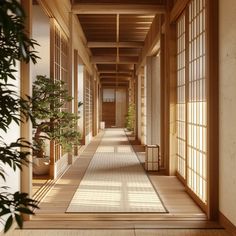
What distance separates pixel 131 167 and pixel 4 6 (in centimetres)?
558

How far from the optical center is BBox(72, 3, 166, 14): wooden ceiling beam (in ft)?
20.3

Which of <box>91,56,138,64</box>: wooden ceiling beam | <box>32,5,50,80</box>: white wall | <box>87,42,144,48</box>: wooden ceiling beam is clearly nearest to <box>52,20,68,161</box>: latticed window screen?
<box>32,5,50,80</box>: white wall

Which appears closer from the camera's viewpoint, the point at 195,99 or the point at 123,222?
the point at 123,222

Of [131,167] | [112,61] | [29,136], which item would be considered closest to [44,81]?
[29,136]

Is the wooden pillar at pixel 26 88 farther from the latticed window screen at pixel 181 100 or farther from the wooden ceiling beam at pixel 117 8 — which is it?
the wooden ceiling beam at pixel 117 8

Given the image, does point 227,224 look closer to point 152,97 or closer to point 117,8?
point 117,8

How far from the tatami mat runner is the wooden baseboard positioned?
2.10ft

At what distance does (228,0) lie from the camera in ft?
10.4

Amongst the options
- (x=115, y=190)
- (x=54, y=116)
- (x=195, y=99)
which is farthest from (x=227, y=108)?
(x=54, y=116)

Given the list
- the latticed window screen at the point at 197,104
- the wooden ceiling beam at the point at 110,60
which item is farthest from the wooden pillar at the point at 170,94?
the wooden ceiling beam at the point at 110,60

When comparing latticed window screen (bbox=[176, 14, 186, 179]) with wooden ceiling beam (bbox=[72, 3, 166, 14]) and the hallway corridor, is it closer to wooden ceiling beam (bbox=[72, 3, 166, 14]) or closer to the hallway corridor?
the hallway corridor

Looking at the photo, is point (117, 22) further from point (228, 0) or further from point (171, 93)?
point (228, 0)

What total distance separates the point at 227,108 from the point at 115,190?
2140 millimetres

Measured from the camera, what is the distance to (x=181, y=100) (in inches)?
219
